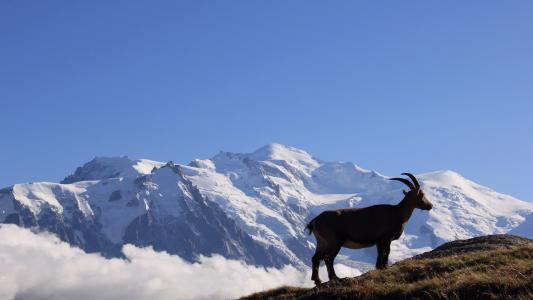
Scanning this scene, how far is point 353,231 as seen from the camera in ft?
89.9

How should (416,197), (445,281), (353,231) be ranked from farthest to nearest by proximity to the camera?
(416,197), (353,231), (445,281)

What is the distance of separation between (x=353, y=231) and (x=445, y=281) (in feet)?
22.3

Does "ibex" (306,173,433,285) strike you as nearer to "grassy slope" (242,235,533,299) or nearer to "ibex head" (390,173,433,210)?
"grassy slope" (242,235,533,299)

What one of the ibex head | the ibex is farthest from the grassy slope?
the ibex head

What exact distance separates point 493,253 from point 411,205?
166 inches

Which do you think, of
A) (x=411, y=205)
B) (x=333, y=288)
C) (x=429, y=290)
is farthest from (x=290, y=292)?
(x=429, y=290)

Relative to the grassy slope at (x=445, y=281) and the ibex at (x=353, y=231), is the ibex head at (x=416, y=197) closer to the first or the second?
the ibex at (x=353, y=231)

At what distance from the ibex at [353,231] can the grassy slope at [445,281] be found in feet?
4.77

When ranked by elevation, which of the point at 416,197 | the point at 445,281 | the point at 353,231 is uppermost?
the point at 416,197

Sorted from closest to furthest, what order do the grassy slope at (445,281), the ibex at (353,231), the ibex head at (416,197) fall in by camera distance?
the grassy slope at (445,281)
the ibex at (353,231)
the ibex head at (416,197)

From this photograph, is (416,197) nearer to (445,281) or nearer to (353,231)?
(353,231)

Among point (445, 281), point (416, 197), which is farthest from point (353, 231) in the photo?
point (445, 281)

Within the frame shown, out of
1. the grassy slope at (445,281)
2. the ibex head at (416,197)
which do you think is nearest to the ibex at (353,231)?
the grassy slope at (445,281)

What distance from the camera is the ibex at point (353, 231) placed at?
2738cm
